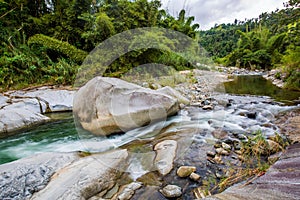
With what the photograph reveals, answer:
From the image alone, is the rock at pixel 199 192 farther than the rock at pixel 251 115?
No

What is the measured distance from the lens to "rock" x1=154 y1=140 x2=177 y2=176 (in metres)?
1.88

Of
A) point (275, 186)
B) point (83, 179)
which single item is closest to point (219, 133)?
point (275, 186)

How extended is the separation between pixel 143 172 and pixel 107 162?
40 centimetres

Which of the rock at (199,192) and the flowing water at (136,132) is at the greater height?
the flowing water at (136,132)

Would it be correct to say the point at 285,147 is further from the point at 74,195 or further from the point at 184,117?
the point at 74,195

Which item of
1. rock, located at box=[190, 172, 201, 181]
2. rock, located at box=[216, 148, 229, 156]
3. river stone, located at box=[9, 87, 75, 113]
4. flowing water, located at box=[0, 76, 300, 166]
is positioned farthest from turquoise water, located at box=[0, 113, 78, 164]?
rock, located at box=[216, 148, 229, 156]

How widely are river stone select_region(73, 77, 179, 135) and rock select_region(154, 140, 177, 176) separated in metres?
0.77

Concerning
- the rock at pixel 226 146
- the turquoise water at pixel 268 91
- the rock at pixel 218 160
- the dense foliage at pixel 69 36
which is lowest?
the rock at pixel 218 160

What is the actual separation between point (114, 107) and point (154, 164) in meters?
1.26

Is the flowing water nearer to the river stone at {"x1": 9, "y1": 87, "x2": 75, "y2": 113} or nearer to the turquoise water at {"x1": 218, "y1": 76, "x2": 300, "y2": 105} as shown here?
the river stone at {"x1": 9, "y1": 87, "x2": 75, "y2": 113}

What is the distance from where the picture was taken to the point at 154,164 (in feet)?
6.49

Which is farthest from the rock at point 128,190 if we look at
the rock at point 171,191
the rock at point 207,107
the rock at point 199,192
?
the rock at point 207,107

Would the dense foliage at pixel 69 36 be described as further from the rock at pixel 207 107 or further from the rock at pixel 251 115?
the rock at pixel 207 107

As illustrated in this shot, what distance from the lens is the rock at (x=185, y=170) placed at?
175cm
